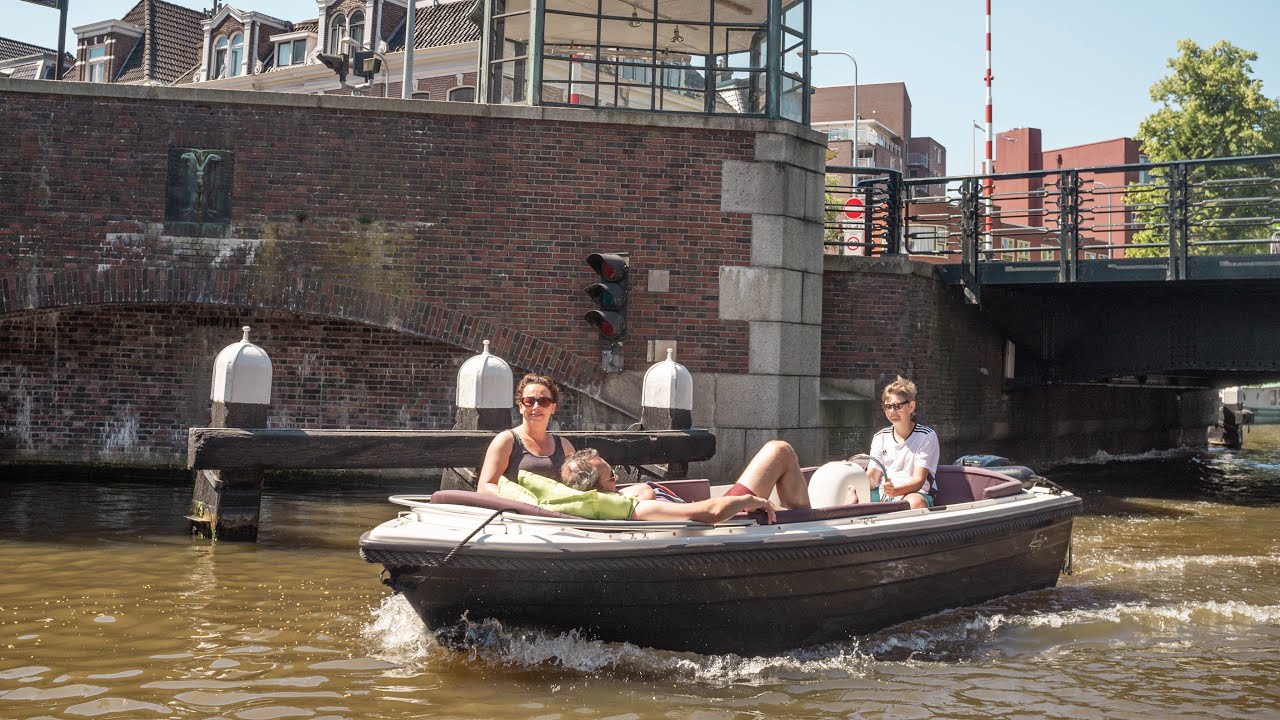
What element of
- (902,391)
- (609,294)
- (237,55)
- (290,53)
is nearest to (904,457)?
(902,391)

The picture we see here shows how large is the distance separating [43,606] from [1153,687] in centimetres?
572

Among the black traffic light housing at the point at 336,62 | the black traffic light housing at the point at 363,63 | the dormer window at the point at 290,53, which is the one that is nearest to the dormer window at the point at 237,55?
the dormer window at the point at 290,53

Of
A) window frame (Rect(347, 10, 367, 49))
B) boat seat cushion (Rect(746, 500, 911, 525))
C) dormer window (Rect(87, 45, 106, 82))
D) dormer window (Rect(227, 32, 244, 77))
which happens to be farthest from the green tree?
dormer window (Rect(87, 45, 106, 82))

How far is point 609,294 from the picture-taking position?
1186 centimetres

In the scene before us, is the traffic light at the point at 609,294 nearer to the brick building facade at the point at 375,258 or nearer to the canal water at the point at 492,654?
the brick building facade at the point at 375,258

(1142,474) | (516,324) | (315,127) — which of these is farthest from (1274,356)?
(315,127)

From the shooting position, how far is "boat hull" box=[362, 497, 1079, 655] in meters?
5.36

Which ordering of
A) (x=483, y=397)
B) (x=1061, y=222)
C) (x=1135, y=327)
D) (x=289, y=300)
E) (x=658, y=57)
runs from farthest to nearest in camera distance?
1. (x=1135, y=327)
2. (x=1061, y=222)
3. (x=658, y=57)
4. (x=289, y=300)
5. (x=483, y=397)

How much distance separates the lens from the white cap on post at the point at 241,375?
27.8ft

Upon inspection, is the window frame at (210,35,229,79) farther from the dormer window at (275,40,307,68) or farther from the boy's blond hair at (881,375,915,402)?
the boy's blond hair at (881,375,915,402)

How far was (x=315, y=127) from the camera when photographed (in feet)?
39.3

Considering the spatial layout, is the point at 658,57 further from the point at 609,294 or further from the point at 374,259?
the point at 374,259

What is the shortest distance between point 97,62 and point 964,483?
40.5 metres

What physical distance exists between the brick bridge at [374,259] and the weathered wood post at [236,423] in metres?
3.24
